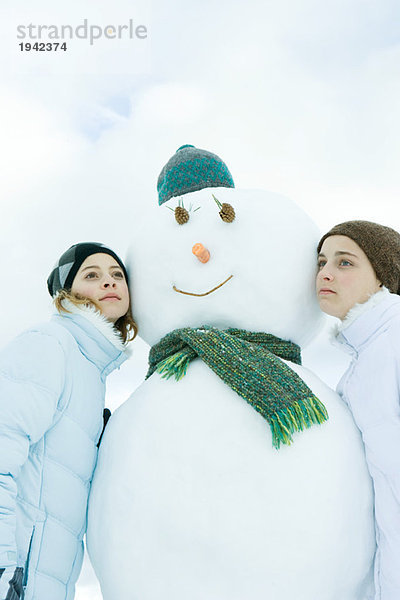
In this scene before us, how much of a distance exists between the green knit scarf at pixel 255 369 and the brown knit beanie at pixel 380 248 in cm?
41

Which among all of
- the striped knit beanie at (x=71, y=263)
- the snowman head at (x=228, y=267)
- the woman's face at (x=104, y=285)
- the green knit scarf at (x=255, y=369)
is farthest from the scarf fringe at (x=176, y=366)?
the striped knit beanie at (x=71, y=263)

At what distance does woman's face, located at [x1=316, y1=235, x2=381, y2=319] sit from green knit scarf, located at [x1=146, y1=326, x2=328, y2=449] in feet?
0.73

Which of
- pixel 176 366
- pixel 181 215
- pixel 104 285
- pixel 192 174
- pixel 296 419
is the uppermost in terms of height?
pixel 192 174

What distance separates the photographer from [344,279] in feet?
5.74

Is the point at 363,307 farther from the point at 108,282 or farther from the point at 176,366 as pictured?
the point at 108,282

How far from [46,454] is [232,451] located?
1.91 ft

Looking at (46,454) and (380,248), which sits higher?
(380,248)

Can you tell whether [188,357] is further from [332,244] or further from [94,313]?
[332,244]

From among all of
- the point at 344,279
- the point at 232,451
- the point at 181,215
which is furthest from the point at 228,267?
the point at 232,451

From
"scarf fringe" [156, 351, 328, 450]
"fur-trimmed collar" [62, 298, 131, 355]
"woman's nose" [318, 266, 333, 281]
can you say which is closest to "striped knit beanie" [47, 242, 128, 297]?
"fur-trimmed collar" [62, 298, 131, 355]

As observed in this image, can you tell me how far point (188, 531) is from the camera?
54.6 inches

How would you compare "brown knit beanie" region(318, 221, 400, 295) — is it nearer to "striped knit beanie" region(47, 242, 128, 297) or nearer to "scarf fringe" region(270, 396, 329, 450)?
"scarf fringe" region(270, 396, 329, 450)

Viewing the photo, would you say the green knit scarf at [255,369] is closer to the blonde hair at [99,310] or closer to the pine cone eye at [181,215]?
the blonde hair at [99,310]

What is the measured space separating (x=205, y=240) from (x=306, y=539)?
1.02m
